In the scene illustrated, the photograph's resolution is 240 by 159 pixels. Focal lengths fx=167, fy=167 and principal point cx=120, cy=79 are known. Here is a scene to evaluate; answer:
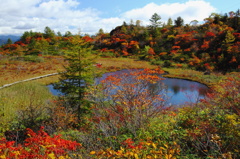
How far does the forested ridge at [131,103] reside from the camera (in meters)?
5.30

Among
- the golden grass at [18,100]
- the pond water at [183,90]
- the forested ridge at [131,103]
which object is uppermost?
the forested ridge at [131,103]

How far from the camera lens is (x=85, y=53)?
11344mm

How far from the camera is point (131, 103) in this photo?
8648 millimetres

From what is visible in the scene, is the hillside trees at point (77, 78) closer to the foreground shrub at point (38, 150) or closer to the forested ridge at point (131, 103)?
the forested ridge at point (131, 103)

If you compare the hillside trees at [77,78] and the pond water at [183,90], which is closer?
the hillside trees at [77,78]

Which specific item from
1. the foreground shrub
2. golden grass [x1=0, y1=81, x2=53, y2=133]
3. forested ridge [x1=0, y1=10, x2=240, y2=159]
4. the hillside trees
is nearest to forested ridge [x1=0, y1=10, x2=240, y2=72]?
forested ridge [x1=0, y1=10, x2=240, y2=159]

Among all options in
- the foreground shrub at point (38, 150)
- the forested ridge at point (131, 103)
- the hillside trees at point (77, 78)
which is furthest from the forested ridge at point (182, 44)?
the foreground shrub at point (38, 150)

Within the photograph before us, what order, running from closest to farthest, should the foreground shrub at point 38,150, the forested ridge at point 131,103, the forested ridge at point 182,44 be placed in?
the foreground shrub at point 38,150
the forested ridge at point 131,103
the forested ridge at point 182,44

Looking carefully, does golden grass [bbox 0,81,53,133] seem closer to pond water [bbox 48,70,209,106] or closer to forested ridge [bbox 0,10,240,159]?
forested ridge [bbox 0,10,240,159]

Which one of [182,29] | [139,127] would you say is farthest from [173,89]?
[182,29]

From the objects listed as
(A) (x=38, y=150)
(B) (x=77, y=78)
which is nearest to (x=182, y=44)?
(B) (x=77, y=78)

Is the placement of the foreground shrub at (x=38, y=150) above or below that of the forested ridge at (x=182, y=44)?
below

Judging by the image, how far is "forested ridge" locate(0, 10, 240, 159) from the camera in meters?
5.30

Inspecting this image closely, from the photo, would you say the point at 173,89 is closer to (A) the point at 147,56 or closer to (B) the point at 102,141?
(B) the point at 102,141
